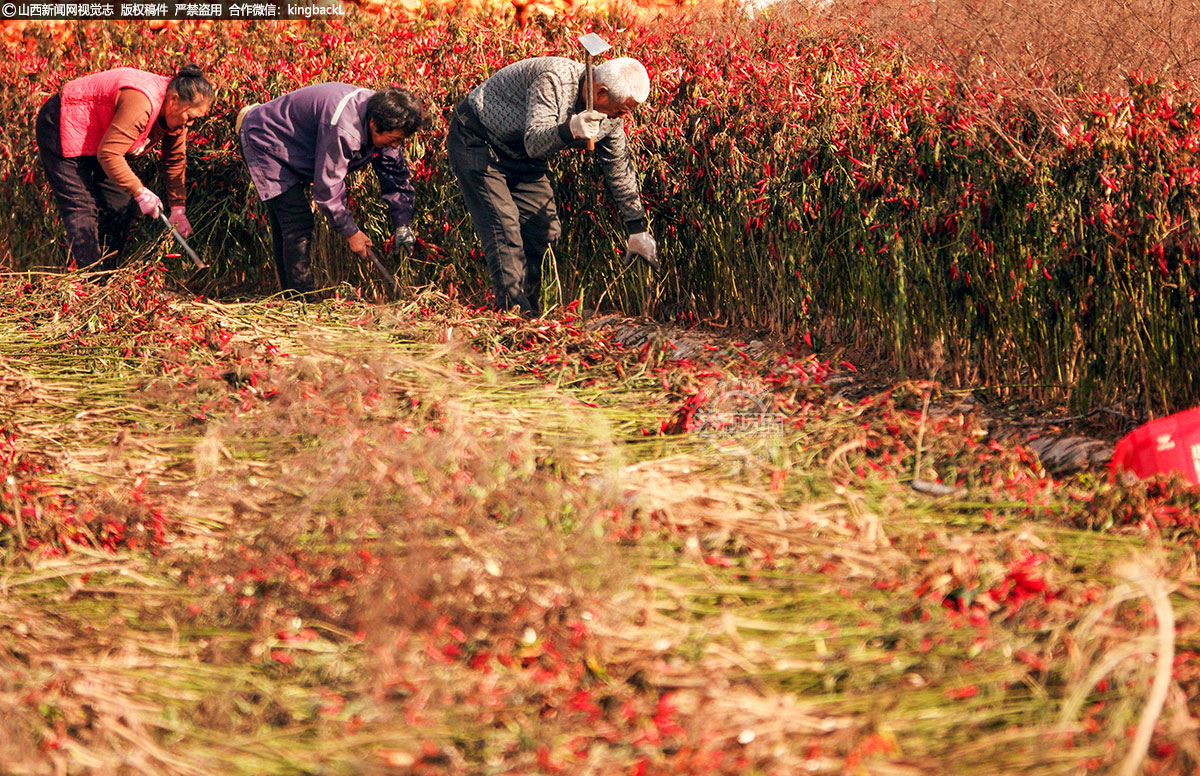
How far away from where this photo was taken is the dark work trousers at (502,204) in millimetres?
5207

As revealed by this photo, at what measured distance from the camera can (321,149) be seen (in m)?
5.26

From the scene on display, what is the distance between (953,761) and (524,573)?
41.4 inches

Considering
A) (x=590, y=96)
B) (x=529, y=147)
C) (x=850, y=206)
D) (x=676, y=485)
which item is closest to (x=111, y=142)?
(x=529, y=147)

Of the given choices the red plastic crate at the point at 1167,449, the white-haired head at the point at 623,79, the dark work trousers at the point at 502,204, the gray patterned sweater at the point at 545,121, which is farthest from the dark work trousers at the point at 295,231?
the red plastic crate at the point at 1167,449

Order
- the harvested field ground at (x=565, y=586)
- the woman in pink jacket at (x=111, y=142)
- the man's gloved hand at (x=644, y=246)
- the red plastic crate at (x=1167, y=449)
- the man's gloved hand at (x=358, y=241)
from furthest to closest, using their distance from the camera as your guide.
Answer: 1. the woman in pink jacket at (x=111, y=142)
2. the man's gloved hand at (x=358, y=241)
3. the man's gloved hand at (x=644, y=246)
4. the red plastic crate at (x=1167, y=449)
5. the harvested field ground at (x=565, y=586)

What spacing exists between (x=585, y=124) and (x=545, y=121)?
0.28m

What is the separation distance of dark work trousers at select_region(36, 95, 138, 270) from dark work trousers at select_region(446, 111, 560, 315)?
6.64 ft

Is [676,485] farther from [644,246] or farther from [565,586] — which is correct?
[644,246]

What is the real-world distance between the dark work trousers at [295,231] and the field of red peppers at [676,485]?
20 cm

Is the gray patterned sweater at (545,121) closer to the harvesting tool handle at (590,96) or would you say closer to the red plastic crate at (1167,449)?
the harvesting tool handle at (590,96)

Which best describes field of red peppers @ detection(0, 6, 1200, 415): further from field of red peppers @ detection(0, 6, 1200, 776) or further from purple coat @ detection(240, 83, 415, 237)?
purple coat @ detection(240, 83, 415, 237)

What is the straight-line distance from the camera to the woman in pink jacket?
557cm

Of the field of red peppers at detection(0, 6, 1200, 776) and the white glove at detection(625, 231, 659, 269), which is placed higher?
the white glove at detection(625, 231, 659, 269)

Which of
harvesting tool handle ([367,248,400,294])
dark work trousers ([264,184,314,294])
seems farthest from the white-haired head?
dark work trousers ([264,184,314,294])
